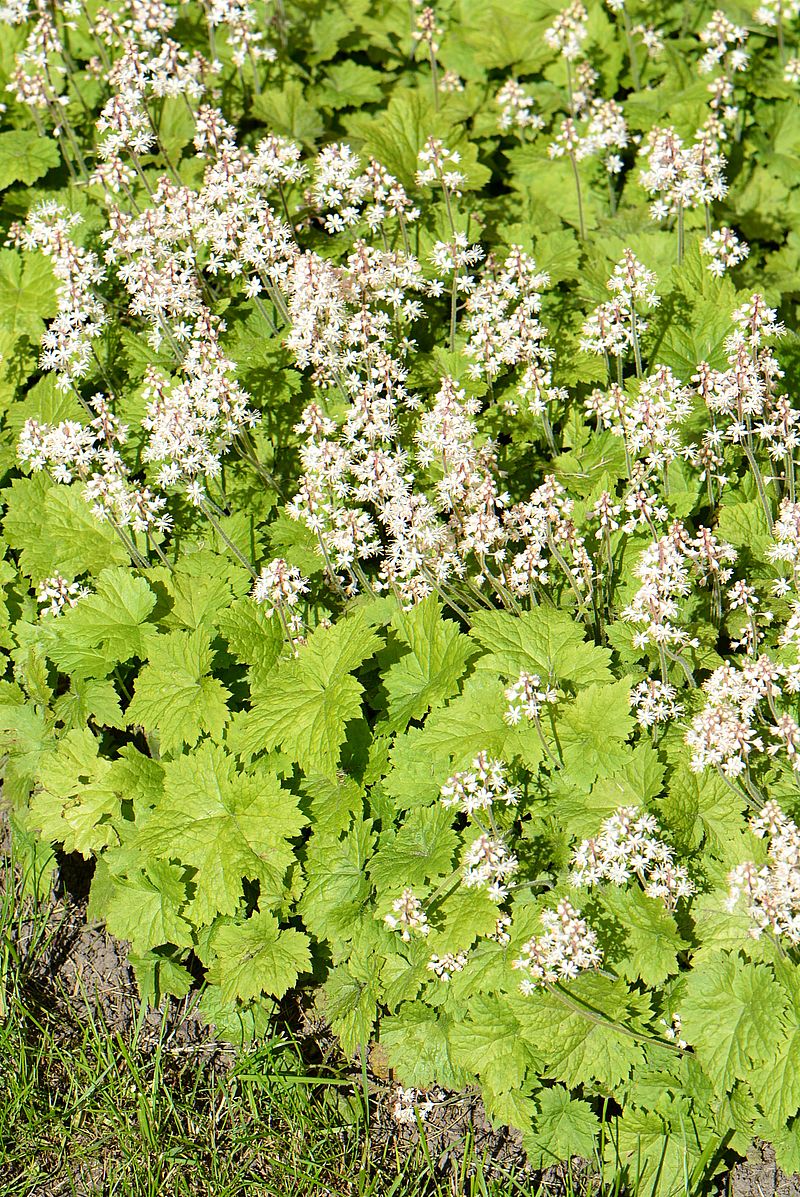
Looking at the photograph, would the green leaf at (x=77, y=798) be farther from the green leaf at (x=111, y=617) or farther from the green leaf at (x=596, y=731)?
the green leaf at (x=596, y=731)

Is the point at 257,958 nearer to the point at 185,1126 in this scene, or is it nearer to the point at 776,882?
the point at 185,1126

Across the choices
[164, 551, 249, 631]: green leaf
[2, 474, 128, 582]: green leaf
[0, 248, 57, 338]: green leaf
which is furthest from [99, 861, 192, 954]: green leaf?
[0, 248, 57, 338]: green leaf

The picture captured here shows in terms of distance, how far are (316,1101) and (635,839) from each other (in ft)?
5.68

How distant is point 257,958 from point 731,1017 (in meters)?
1.76

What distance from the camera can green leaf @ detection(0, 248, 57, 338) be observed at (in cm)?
584

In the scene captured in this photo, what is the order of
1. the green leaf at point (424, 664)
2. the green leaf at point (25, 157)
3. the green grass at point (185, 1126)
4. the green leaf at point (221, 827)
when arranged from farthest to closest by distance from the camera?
the green leaf at point (25, 157) < the green leaf at point (424, 664) < the green leaf at point (221, 827) < the green grass at point (185, 1126)

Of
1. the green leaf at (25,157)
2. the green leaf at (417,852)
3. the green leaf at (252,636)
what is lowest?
the green leaf at (417,852)

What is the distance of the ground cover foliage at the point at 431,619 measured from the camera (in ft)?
12.8

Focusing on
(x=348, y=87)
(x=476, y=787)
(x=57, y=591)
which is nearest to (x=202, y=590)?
(x=57, y=591)

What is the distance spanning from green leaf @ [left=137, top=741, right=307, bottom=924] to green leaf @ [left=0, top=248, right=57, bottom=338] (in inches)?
109

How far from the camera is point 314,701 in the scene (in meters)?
4.29

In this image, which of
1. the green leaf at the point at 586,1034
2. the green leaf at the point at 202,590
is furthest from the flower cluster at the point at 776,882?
the green leaf at the point at 202,590

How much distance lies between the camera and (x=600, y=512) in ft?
14.5

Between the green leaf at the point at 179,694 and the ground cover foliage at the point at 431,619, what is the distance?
1 centimetres
